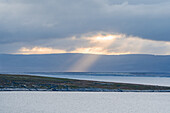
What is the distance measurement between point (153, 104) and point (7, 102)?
67.6 feet

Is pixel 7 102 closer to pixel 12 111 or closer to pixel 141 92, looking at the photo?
pixel 12 111

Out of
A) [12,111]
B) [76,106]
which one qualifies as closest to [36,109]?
[12,111]

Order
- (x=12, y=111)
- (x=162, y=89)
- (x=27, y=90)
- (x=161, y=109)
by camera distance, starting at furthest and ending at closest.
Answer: (x=162, y=89) < (x=27, y=90) < (x=161, y=109) < (x=12, y=111)

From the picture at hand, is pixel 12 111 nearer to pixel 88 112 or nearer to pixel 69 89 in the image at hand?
pixel 88 112

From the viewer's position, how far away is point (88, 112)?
44.7 m

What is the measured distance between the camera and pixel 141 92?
78500 mm

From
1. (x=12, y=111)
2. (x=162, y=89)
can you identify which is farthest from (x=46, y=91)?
(x=12, y=111)

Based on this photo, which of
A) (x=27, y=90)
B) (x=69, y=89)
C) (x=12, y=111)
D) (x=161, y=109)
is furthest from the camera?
(x=69, y=89)

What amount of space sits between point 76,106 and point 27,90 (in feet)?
76.4

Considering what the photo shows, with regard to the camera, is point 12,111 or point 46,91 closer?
point 12,111

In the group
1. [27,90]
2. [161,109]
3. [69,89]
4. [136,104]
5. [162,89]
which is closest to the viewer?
[161,109]

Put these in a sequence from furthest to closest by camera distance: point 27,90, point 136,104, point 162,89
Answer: point 162,89, point 27,90, point 136,104

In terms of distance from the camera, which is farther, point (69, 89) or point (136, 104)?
point (69, 89)

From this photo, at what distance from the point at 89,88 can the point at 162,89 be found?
15.5 m
